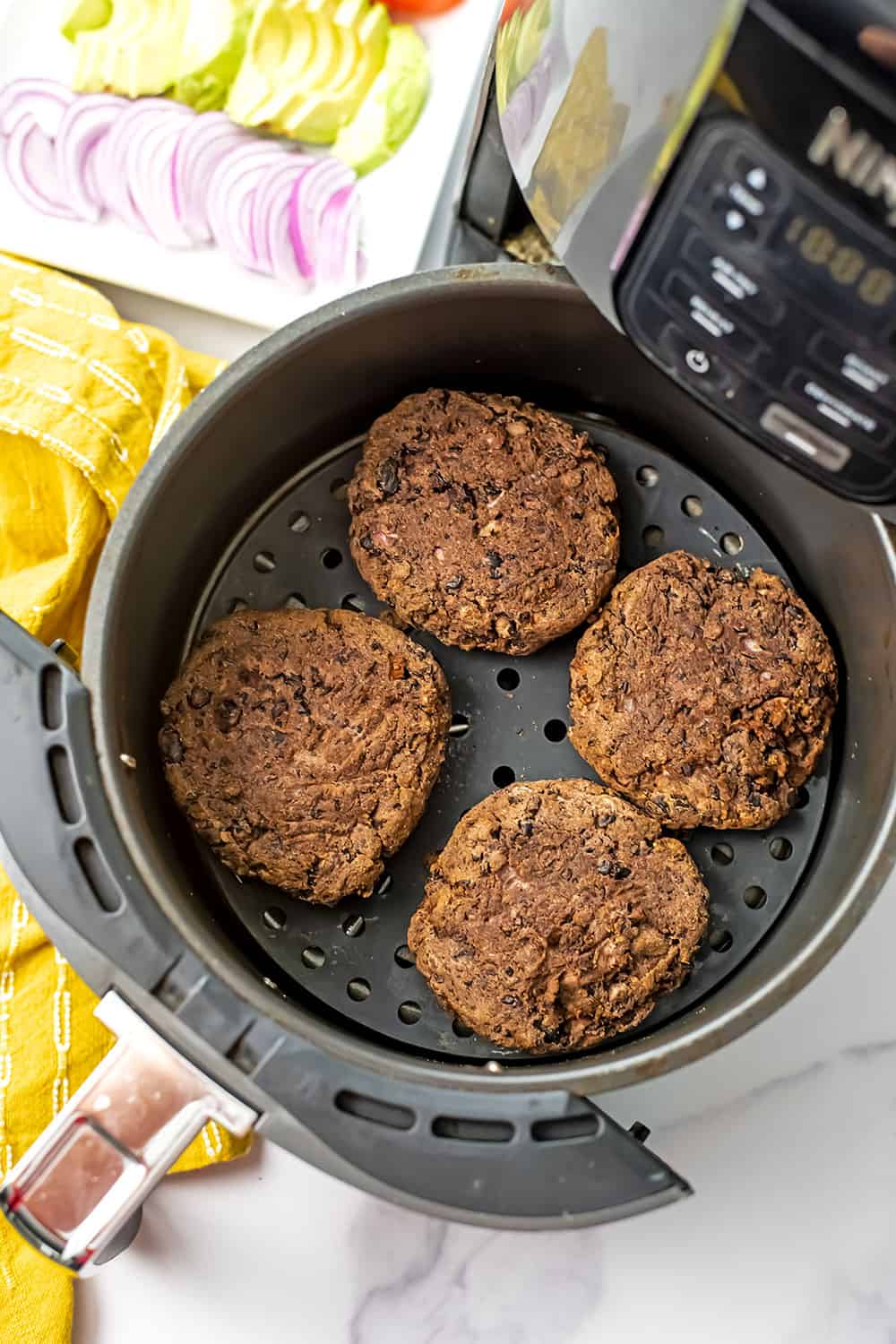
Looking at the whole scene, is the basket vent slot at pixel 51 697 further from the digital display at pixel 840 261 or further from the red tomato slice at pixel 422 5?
the red tomato slice at pixel 422 5

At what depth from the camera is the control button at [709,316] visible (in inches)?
18.6

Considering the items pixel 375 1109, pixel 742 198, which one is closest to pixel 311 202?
pixel 742 198

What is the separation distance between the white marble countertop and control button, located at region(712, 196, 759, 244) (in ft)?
2.20

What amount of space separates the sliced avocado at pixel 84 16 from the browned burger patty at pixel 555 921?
880 millimetres

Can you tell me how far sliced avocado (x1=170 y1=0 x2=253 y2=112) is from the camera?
1035 mm

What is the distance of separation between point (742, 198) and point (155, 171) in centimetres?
77

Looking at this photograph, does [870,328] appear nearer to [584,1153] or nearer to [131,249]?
[584,1153]

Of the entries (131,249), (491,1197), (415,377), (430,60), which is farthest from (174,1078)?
(430,60)

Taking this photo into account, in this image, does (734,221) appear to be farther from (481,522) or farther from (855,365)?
(481,522)

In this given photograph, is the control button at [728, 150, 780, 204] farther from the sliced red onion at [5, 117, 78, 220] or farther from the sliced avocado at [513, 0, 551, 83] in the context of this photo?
the sliced red onion at [5, 117, 78, 220]

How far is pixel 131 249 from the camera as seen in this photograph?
1051mm

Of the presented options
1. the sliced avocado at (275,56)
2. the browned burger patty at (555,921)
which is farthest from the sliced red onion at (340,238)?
the browned burger patty at (555,921)

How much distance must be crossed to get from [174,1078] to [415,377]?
529 millimetres

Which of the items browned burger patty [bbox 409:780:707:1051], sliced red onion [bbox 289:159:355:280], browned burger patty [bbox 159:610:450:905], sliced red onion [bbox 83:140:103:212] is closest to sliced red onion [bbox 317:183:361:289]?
sliced red onion [bbox 289:159:355:280]
